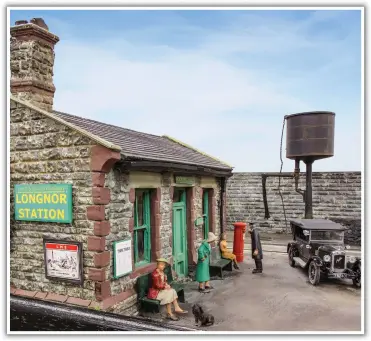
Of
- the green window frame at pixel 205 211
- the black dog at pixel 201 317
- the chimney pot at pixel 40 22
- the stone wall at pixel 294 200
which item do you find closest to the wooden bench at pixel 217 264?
the green window frame at pixel 205 211

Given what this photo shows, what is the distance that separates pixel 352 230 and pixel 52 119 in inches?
580

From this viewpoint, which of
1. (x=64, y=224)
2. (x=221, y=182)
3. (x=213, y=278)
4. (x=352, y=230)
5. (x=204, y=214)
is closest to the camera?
(x=64, y=224)

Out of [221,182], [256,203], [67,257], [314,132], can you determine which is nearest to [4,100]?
[67,257]

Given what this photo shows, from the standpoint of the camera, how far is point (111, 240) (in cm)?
711

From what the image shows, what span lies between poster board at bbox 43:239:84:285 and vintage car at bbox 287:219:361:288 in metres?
6.08

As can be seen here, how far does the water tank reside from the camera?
13.6m

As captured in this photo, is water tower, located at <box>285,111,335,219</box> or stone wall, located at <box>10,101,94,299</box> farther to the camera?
water tower, located at <box>285,111,335,219</box>

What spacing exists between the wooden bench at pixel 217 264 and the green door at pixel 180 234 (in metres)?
0.88

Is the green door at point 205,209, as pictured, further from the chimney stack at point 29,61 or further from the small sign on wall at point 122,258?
the chimney stack at point 29,61

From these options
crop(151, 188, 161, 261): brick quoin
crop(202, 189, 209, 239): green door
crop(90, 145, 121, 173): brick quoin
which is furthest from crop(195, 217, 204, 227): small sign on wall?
crop(90, 145, 121, 173): brick quoin

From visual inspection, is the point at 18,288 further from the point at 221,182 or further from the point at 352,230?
the point at 352,230

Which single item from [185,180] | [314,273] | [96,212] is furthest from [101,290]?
[314,273]

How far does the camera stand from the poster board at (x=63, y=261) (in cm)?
700

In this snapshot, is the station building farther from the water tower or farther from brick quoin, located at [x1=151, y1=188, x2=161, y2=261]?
the water tower
